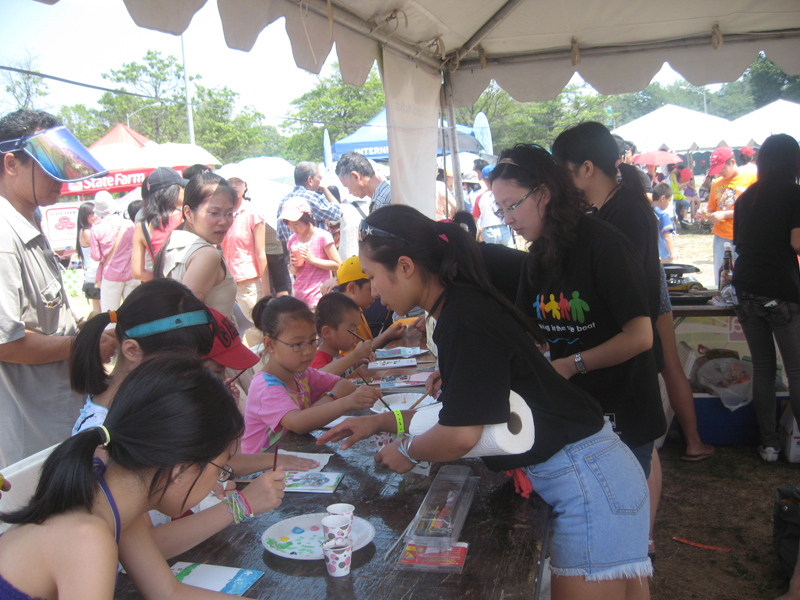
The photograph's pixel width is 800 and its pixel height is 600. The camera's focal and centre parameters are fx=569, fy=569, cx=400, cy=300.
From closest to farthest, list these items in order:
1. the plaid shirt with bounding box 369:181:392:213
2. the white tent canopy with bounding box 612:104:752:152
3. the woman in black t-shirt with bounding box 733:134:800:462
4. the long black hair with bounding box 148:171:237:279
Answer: the long black hair with bounding box 148:171:237:279
the woman in black t-shirt with bounding box 733:134:800:462
the plaid shirt with bounding box 369:181:392:213
the white tent canopy with bounding box 612:104:752:152

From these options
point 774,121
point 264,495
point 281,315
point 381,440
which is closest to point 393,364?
point 281,315

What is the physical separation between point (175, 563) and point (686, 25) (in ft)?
14.6

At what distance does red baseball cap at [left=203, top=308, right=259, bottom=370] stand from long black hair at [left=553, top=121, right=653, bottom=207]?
1.40m

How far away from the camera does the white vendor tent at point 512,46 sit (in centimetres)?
321

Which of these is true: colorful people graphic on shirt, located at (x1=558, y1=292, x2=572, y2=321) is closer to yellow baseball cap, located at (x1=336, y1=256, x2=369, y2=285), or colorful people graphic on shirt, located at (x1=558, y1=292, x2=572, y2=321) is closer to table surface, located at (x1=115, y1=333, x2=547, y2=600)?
table surface, located at (x1=115, y1=333, x2=547, y2=600)

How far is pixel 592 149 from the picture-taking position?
90.4 inches

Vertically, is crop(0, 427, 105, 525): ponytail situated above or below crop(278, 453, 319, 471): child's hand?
above

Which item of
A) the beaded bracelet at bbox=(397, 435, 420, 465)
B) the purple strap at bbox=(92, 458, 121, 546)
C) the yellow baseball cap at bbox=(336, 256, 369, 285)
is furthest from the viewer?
the yellow baseball cap at bbox=(336, 256, 369, 285)

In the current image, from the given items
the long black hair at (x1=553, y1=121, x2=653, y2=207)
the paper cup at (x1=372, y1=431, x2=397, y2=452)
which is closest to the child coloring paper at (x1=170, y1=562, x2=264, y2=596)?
the paper cup at (x1=372, y1=431, x2=397, y2=452)

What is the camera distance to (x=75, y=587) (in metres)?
0.96

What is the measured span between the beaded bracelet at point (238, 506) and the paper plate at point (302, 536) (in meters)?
0.07

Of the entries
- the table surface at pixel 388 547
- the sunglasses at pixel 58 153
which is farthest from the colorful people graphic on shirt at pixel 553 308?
the sunglasses at pixel 58 153

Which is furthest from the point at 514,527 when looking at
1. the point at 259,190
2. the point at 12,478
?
the point at 259,190

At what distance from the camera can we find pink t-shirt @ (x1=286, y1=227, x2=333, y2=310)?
16.9 feet
